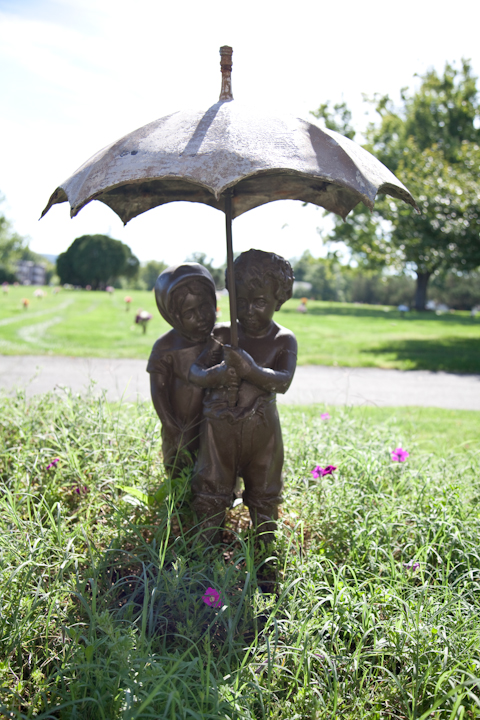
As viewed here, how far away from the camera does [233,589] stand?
91.2 inches

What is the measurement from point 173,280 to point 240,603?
1635 millimetres

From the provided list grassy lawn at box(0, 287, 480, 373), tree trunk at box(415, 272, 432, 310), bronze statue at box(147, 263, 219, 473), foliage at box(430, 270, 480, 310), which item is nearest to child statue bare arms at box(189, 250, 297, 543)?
bronze statue at box(147, 263, 219, 473)

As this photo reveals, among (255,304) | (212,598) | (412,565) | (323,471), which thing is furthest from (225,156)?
(412,565)

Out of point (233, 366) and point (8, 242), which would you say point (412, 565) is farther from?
point (8, 242)

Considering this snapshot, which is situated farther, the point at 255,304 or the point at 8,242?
the point at 8,242

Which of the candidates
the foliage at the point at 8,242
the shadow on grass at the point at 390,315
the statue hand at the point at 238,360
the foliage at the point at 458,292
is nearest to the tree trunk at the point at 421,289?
the shadow on grass at the point at 390,315

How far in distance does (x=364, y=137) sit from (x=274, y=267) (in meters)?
20.7

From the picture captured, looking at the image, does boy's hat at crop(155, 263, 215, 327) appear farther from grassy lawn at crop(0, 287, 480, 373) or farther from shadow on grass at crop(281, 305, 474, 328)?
shadow on grass at crop(281, 305, 474, 328)

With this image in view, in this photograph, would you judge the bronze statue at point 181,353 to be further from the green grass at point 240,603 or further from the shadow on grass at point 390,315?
the shadow on grass at point 390,315

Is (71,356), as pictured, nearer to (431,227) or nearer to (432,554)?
(432,554)

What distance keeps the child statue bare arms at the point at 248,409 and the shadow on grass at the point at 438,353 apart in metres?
8.29

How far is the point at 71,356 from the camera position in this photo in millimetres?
9875

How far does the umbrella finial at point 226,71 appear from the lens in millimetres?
2383

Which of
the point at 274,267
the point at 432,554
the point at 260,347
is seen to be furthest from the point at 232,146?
the point at 432,554
